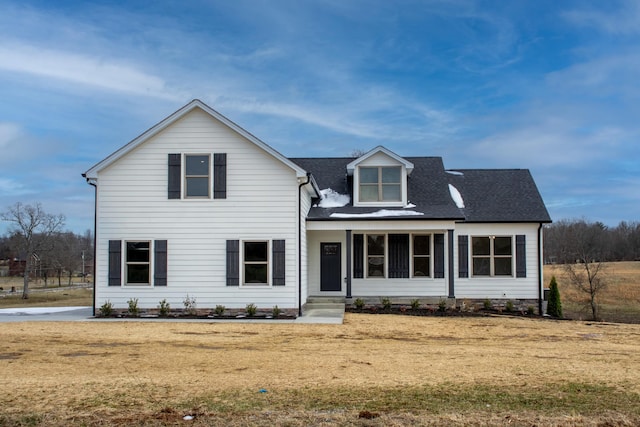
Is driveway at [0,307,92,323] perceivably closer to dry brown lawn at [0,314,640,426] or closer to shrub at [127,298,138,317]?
shrub at [127,298,138,317]

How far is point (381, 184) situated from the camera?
21547 millimetres

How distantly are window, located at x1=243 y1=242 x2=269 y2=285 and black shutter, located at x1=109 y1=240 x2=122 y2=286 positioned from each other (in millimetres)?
4070

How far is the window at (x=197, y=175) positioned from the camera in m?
18.6

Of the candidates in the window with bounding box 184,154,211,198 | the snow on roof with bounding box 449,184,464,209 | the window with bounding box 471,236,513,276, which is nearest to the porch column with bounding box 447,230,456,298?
the window with bounding box 471,236,513,276

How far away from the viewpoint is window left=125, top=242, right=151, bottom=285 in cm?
1858

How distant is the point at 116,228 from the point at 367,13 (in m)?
10.4

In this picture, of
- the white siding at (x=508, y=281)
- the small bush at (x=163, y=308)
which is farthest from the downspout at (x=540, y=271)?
the small bush at (x=163, y=308)

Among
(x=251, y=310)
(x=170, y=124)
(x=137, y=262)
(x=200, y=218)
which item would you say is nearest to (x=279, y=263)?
(x=251, y=310)

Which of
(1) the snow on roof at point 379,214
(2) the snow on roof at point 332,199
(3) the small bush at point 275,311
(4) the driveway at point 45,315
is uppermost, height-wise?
(2) the snow on roof at point 332,199

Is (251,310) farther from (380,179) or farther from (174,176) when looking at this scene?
(380,179)

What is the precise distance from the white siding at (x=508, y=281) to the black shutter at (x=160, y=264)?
10769 millimetres

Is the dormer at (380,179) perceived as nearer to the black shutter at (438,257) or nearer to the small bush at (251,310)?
the black shutter at (438,257)

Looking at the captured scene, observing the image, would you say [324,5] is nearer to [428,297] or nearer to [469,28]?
[469,28]

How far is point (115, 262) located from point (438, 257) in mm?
11394
